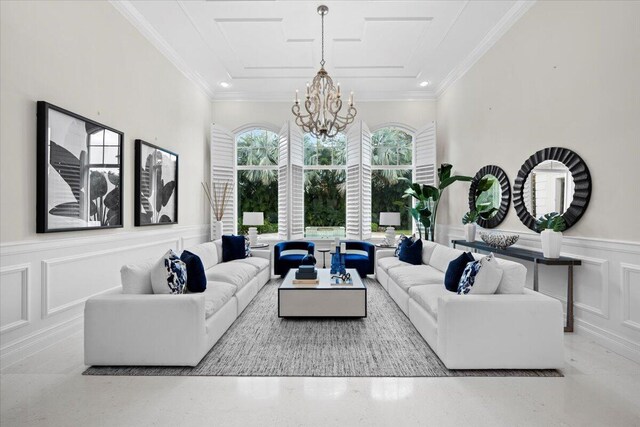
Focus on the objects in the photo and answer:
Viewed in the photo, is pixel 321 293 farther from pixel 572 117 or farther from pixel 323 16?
pixel 323 16

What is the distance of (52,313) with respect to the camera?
3.13 metres

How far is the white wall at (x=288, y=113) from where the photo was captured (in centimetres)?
715

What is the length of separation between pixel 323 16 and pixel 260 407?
4234mm

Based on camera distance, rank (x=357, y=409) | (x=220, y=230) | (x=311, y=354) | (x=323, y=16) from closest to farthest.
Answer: (x=357, y=409), (x=311, y=354), (x=323, y=16), (x=220, y=230)

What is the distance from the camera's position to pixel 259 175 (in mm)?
7320

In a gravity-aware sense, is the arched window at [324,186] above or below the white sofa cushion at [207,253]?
above

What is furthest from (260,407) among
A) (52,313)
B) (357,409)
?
(52,313)

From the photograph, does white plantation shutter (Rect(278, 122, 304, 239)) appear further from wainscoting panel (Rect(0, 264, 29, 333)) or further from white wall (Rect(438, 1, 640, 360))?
wainscoting panel (Rect(0, 264, 29, 333))

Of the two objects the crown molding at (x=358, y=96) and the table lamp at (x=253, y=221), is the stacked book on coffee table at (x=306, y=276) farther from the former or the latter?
the crown molding at (x=358, y=96)

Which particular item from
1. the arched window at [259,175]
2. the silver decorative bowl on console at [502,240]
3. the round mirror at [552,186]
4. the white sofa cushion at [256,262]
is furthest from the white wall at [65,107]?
the round mirror at [552,186]

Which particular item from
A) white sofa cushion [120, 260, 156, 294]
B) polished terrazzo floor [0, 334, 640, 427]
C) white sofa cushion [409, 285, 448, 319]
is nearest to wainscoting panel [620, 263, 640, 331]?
polished terrazzo floor [0, 334, 640, 427]

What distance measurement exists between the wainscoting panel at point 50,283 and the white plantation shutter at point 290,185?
10.3 feet

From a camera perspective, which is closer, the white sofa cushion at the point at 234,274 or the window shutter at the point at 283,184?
the white sofa cushion at the point at 234,274

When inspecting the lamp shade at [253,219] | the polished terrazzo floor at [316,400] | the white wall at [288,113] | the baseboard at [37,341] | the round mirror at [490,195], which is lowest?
the polished terrazzo floor at [316,400]
